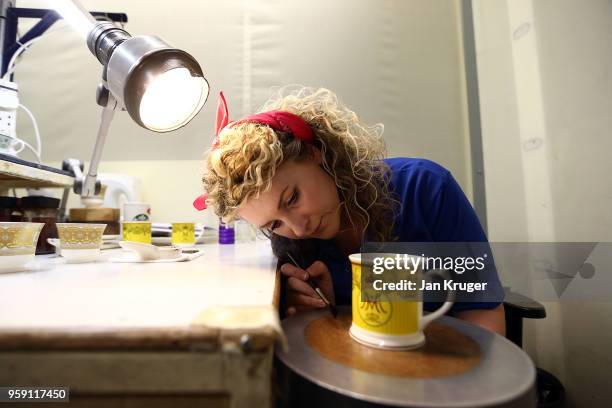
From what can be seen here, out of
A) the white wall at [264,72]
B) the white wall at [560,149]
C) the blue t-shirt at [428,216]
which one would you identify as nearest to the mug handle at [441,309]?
the blue t-shirt at [428,216]

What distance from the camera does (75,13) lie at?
582 mm

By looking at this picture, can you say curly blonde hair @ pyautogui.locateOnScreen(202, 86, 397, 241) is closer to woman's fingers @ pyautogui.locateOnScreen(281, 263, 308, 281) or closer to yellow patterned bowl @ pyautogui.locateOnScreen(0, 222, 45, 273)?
woman's fingers @ pyautogui.locateOnScreen(281, 263, 308, 281)

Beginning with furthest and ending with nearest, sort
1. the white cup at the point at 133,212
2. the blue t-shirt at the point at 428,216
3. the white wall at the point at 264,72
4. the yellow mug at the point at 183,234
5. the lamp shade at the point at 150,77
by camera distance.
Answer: the white wall at the point at 264,72 < the white cup at the point at 133,212 < the yellow mug at the point at 183,234 < the blue t-shirt at the point at 428,216 < the lamp shade at the point at 150,77

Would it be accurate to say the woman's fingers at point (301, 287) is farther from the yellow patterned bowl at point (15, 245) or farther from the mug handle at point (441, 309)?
the yellow patterned bowl at point (15, 245)

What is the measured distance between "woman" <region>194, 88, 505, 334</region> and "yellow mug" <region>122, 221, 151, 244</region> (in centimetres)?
30

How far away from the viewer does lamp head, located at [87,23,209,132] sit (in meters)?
0.48

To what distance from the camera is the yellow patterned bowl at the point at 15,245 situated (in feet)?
1.76

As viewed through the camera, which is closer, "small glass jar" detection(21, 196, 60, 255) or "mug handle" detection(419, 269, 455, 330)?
"mug handle" detection(419, 269, 455, 330)

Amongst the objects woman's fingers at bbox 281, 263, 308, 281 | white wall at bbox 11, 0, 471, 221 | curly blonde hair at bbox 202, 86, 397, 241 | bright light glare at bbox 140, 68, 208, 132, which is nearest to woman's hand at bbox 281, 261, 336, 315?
woman's fingers at bbox 281, 263, 308, 281

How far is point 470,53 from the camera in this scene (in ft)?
4.98

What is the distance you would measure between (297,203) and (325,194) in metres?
0.07

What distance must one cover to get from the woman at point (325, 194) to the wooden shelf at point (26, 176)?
0.52 m

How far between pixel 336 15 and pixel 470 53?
73 cm

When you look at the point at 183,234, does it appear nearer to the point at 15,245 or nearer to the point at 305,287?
the point at 15,245
